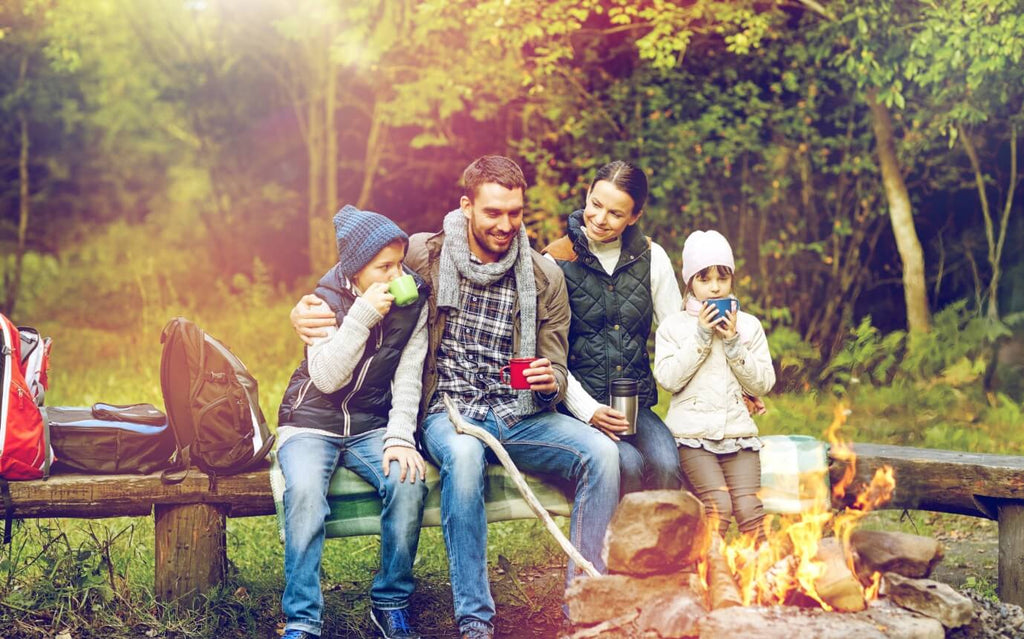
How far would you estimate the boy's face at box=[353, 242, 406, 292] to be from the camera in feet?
13.3

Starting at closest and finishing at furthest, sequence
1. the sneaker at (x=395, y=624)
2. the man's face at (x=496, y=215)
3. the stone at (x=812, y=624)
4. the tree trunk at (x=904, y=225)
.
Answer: the stone at (x=812, y=624), the sneaker at (x=395, y=624), the man's face at (x=496, y=215), the tree trunk at (x=904, y=225)

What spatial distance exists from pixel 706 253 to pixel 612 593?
1.34m

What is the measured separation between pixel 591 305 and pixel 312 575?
1483 millimetres

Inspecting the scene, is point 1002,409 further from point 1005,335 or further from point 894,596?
point 894,596

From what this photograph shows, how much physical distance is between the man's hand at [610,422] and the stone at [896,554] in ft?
3.10

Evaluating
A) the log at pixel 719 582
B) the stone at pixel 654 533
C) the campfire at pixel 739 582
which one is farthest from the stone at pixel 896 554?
the stone at pixel 654 533

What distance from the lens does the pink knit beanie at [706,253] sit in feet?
13.8

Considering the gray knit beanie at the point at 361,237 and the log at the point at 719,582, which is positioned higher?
the gray knit beanie at the point at 361,237

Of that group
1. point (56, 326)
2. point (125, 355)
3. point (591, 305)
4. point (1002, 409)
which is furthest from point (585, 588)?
point (56, 326)

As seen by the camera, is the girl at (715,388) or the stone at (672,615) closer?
the stone at (672,615)

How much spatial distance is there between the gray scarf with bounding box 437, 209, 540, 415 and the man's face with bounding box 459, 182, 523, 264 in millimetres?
59

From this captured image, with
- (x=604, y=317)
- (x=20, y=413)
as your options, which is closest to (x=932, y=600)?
(x=604, y=317)

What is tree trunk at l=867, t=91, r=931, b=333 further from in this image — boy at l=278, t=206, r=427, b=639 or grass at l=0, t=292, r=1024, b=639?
boy at l=278, t=206, r=427, b=639

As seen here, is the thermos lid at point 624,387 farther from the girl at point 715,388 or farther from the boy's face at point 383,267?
the boy's face at point 383,267
